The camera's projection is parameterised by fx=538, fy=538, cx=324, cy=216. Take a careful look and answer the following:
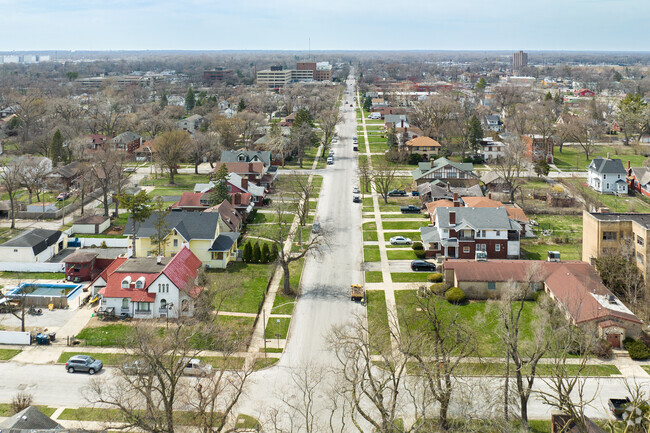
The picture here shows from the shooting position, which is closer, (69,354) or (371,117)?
(69,354)

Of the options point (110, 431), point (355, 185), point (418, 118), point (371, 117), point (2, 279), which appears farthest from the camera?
point (371, 117)

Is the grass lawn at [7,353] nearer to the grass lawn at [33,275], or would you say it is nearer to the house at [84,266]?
the house at [84,266]

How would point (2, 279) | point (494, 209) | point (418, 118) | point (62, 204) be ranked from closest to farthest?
point (2, 279)
point (494, 209)
point (62, 204)
point (418, 118)

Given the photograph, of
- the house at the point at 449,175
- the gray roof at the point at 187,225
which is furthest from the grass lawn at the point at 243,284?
the house at the point at 449,175

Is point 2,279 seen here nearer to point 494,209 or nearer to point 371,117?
point 494,209

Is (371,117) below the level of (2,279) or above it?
above

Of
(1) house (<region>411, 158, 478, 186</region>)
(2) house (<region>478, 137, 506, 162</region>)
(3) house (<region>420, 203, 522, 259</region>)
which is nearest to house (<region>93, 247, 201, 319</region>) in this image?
(3) house (<region>420, 203, 522, 259</region>)

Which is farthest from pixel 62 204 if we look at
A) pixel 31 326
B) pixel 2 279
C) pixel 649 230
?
pixel 649 230

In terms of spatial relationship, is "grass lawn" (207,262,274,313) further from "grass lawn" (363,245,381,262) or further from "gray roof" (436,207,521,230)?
"gray roof" (436,207,521,230)
